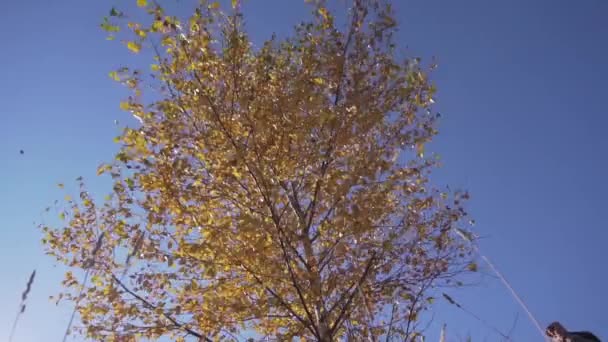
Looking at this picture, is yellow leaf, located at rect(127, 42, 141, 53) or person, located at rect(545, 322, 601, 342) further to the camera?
yellow leaf, located at rect(127, 42, 141, 53)

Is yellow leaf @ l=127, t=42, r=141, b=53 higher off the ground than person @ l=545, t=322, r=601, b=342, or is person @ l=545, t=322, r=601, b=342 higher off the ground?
yellow leaf @ l=127, t=42, r=141, b=53

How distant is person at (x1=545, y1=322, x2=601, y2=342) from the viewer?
234 centimetres

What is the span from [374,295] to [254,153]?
2092 mm

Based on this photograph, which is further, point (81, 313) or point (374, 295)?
point (374, 295)

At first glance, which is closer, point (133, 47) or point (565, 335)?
point (565, 335)

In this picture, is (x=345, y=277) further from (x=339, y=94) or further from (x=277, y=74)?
(x=277, y=74)

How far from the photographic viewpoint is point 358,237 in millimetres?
4406

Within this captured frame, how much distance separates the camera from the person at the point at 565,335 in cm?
234

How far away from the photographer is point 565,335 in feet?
7.77

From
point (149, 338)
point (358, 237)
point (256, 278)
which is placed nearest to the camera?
point (256, 278)

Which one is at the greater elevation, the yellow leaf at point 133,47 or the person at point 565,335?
the yellow leaf at point 133,47

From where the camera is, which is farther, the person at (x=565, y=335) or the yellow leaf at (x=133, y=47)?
the yellow leaf at (x=133, y=47)

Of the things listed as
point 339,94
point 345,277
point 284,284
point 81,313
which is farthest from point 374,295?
point 81,313

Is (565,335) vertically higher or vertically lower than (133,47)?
lower
